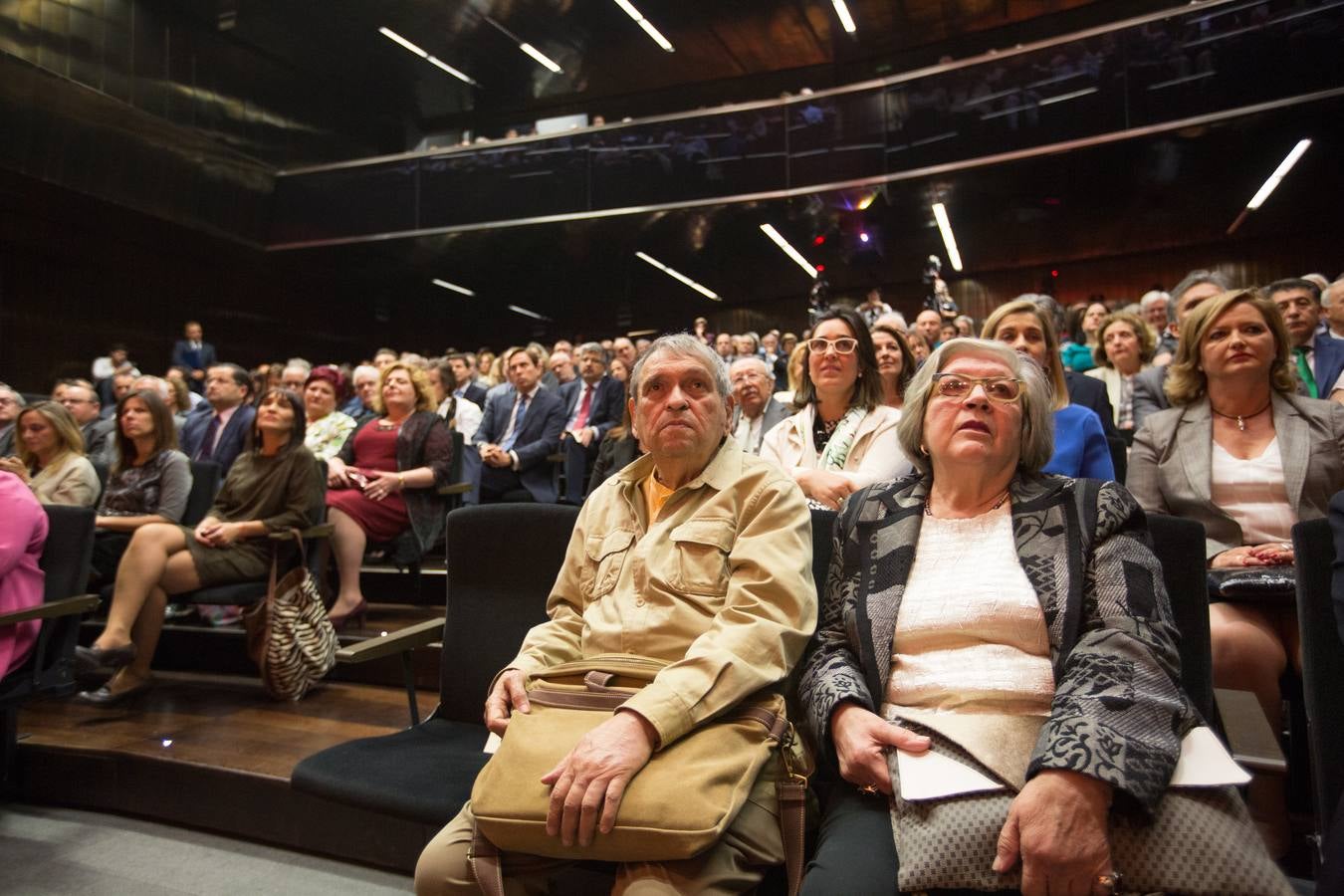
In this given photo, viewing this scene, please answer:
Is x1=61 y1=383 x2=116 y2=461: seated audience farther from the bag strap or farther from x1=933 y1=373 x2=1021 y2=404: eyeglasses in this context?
x1=933 y1=373 x2=1021 y2=404: eyeglasses

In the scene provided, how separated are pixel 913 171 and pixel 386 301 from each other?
7550 mm

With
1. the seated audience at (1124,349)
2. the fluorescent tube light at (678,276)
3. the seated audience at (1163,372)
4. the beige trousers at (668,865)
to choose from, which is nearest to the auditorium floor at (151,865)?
the beige trousers at (668,865)

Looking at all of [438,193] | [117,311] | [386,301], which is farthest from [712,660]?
[386,301]

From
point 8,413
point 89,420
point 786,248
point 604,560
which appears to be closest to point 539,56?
point 786,248

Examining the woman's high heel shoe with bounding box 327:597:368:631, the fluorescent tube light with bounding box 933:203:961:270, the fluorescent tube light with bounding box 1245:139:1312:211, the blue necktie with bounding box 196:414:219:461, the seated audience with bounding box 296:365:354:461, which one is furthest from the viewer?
the fluorescent tube light with bounding box 933:203:961:270

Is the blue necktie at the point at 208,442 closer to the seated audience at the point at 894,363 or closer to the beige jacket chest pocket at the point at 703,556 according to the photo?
the seated audience at the point at 894,363

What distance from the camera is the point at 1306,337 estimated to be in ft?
10.3

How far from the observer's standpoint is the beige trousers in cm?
100

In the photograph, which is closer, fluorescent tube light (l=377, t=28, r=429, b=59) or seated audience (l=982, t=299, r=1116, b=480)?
seated audience (l=982, t=299, r=1116, b=480)

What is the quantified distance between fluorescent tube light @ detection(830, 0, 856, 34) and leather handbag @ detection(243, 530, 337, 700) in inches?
352

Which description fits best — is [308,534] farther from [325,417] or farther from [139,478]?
[325,417]

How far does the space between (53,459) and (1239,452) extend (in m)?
3.90

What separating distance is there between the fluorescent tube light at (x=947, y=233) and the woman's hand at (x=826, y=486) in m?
7.12

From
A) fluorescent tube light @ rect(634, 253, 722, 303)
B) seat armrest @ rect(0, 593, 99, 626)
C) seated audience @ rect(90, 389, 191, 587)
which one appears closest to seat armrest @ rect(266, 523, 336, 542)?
seated audience @ rect(90, 389, 191, 587)
